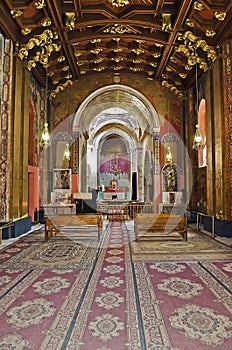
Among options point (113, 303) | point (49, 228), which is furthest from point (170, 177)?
point (113, 303)

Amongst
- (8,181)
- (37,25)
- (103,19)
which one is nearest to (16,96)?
(37,25)

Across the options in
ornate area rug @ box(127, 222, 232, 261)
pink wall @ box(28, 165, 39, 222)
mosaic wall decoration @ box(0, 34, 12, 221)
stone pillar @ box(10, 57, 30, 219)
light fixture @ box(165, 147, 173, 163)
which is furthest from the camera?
light fixture @ box(165, 147, 173, 163)

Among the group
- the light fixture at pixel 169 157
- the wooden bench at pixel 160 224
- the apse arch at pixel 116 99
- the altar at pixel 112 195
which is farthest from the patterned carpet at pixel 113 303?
the altar at pixel 112 195

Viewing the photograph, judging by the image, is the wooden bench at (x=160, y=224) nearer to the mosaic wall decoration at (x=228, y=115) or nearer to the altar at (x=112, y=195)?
the mosaic wall decoration at (x=228, y=115)

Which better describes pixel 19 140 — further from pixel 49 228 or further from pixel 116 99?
pixel 116 99

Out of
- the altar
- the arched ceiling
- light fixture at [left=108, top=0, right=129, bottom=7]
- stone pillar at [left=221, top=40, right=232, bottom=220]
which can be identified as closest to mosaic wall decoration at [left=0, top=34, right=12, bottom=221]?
the arched ceiling

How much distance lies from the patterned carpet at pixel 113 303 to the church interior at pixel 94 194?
0.7 inches

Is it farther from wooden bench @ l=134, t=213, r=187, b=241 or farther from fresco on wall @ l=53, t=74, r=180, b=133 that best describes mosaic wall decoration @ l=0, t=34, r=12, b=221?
fresco on wall @ l=53, t=74, r=180, b=133

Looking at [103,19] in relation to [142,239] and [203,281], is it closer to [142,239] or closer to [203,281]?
[142,239]

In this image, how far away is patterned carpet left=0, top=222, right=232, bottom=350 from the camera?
2.44 meters

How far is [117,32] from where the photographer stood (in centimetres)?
831

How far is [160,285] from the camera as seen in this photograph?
3.81 meters

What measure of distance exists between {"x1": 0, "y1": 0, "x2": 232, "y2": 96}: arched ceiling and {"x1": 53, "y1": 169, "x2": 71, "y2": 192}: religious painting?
391 centimetres

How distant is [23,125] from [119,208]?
857 centimetres
